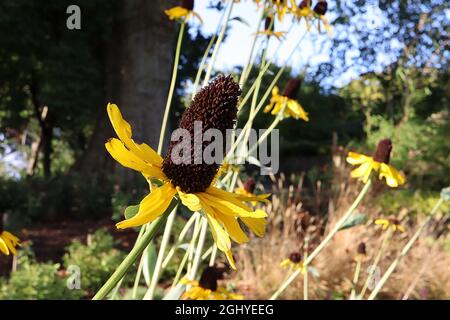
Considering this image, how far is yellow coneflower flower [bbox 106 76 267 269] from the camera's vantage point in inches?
31.3

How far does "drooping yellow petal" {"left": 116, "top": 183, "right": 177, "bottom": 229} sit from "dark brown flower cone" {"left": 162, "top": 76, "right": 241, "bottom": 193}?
40 mm

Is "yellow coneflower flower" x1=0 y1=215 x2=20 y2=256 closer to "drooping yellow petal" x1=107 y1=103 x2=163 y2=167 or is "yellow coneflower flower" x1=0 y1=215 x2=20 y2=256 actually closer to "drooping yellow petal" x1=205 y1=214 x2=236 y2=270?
"drooping yellow petal" x1=107 y1=103 x2=163 y2=167

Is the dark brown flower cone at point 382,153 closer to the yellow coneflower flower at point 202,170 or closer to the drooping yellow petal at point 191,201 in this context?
the yellow coneflower flower at point 202,170

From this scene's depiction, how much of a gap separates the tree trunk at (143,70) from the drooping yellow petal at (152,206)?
6398 millimetres

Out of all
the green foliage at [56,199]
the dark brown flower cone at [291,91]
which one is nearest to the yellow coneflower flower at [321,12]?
the dark brown flower cone at [291,91]

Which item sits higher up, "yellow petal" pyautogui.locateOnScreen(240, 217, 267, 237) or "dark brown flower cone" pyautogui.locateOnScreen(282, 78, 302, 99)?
"dark brown flower cone" pyautogui.locateOnScreen(282, 78, 302, 99)

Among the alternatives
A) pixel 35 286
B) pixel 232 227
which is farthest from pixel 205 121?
pixel 35 286

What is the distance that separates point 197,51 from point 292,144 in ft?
13.8

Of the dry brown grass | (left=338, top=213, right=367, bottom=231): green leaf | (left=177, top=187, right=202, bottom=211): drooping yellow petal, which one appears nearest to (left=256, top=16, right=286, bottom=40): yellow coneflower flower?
(left=338, top=213, right=367, bottom=231): green leaf

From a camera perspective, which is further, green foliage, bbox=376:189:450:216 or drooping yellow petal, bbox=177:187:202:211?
green foliage, bbox=376:189:450:216

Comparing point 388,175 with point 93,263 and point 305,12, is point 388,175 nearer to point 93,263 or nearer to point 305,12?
point 305,12

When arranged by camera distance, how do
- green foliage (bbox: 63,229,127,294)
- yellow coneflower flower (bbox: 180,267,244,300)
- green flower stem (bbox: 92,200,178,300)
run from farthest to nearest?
1. green foliage (bbox: 63,229,127,294)
2. yellow coneflower flower (bbox: 180,267,244,300)
3. green flower stem (bbox: 92,200,178,300)

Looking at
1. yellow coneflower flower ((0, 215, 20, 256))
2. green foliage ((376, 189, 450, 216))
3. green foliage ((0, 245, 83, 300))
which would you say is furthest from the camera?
green foliage ((376, 189, 450, 216))

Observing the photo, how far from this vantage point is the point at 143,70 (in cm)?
A: 743
